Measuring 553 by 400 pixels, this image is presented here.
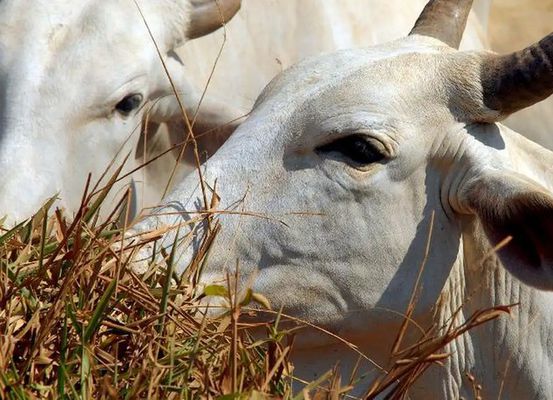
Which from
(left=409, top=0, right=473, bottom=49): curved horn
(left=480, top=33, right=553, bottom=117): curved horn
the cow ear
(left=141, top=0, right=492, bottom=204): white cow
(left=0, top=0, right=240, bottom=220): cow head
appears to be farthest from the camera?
(left=141, top=0, right=492, bottom=204): white cow

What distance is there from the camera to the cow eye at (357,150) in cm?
382

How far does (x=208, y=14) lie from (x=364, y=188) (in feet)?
7.80

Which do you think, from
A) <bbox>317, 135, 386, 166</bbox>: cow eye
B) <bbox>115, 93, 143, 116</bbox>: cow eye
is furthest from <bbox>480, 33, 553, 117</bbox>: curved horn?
<bbox>115, 93, 143, 116</bbox>: cow eye

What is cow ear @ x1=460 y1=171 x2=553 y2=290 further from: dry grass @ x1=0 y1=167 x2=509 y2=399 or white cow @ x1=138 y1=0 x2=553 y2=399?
dry grass @ x1=0 y1=167 x2=509 y2=399

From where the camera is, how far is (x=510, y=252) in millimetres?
3672

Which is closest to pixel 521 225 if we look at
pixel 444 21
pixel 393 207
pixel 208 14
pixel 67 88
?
pixel 393 207

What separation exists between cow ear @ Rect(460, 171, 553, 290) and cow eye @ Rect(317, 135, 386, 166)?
0.32 m

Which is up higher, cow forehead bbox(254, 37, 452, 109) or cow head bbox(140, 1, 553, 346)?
cow forehead bbox(254, 37, 452, 109)

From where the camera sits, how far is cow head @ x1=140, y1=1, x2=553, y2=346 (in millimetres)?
3854

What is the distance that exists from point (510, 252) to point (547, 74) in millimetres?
505

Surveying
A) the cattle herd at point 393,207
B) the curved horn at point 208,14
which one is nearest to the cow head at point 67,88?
the curved horn at point 208,14

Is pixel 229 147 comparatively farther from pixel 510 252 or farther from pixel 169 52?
pixel 169 52

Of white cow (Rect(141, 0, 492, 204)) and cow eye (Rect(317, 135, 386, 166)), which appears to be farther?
white cow (Rect(141, 0, 492, 204))

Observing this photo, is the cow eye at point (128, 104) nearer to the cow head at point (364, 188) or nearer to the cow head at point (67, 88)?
the cow head at point (67, 88)
